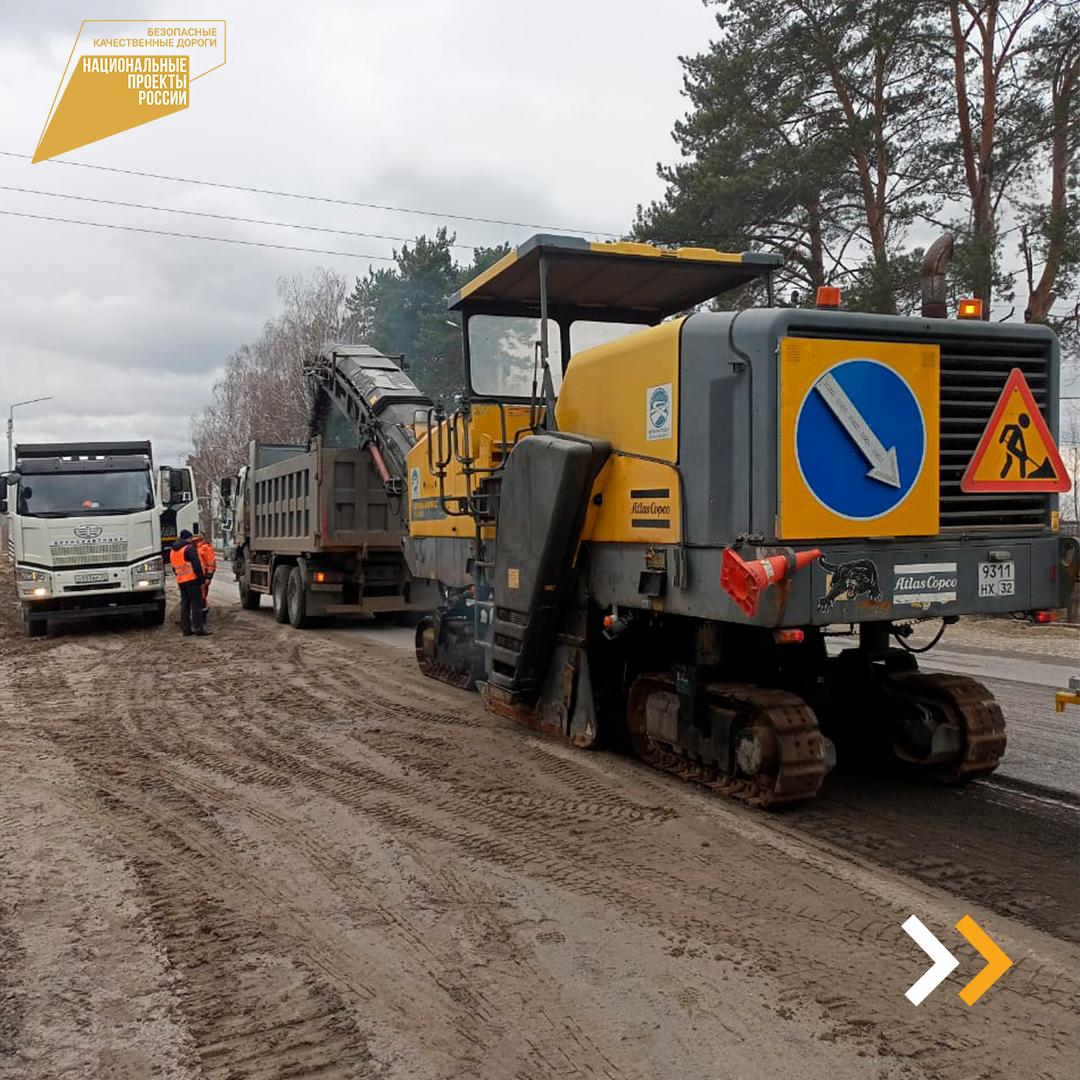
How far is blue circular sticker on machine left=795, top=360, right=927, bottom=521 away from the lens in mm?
4824

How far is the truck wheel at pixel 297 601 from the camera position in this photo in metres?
14.2

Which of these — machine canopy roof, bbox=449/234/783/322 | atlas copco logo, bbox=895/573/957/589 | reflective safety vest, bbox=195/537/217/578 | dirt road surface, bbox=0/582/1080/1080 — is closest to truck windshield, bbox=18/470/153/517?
reflective safety vest, bbox=195/537/217/578

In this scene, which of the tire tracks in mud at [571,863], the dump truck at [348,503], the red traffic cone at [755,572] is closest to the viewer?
the tire tracks in mud at [571,863]

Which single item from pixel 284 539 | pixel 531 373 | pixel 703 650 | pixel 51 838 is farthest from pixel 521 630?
pixel 284 539

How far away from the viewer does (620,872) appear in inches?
175

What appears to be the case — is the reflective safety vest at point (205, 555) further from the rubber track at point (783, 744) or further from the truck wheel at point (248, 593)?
the rubber track at point (783, 744)

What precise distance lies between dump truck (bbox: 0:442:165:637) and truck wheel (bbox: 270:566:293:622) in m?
1.59

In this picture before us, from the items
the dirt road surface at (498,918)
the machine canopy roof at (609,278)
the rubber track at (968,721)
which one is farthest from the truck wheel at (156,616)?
the rubber track at (968,721)

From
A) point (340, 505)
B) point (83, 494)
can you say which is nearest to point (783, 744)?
point (340, 505)

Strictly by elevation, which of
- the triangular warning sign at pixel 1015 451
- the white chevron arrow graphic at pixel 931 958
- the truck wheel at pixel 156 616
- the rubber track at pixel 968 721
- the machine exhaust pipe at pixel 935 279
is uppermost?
the machine exhaust pipe at pixel 935 279

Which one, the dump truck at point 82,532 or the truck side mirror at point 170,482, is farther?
the truck side mirror at point 170,482

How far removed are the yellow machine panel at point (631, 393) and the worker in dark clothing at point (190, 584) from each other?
8477 mm

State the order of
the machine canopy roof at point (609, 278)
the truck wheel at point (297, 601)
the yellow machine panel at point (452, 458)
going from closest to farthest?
the machine canopy roof at point (609, 278) → the yellow machine panel at point (452, 458) → the truck wheel at point (297, 601)

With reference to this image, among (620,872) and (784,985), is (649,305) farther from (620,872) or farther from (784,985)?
(784,985)
